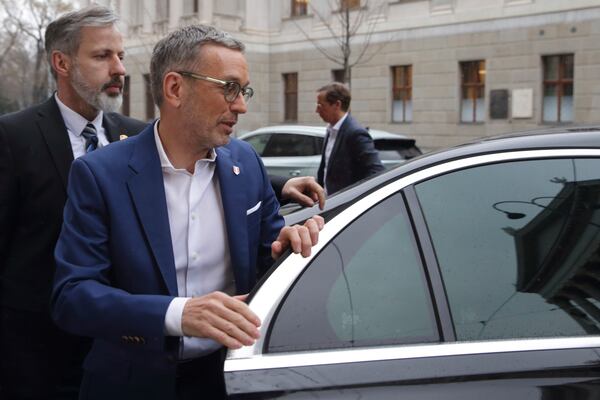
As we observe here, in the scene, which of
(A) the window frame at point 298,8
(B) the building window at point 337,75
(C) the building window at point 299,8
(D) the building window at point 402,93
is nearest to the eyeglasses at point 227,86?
(D) the building window at point 402,93

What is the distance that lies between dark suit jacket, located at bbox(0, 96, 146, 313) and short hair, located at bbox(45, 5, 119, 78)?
32 cm

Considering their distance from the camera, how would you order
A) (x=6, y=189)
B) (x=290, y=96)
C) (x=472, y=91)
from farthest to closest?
(x=290, y=96) < (x=472, y=91) < (x=6, y=189)

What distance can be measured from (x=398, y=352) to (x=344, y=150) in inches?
184

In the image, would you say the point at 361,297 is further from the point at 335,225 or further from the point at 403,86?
the point at 403,86

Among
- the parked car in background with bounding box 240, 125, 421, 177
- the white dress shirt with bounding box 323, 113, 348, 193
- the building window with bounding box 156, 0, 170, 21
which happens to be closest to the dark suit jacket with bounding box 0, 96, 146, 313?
the white dress shirt with bounding box 323, 113, 348, 193

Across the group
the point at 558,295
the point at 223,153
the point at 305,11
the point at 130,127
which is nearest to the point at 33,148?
the point at 130,127

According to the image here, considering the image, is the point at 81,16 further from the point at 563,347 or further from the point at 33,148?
the point at 563,347

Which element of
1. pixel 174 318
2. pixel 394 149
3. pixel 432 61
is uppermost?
pixel 432 61

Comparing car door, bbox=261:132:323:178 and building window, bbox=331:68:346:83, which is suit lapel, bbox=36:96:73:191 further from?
building window, bbox=331:68:346:83

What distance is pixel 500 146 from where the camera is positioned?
6.90 ft

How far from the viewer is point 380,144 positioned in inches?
447

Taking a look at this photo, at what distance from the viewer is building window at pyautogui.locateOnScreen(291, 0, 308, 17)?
30.0 m

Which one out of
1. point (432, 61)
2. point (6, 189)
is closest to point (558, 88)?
point (432, 61)

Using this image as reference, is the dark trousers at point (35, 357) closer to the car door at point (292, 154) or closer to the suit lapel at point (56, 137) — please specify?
the suit lapel at point (56, 137)
